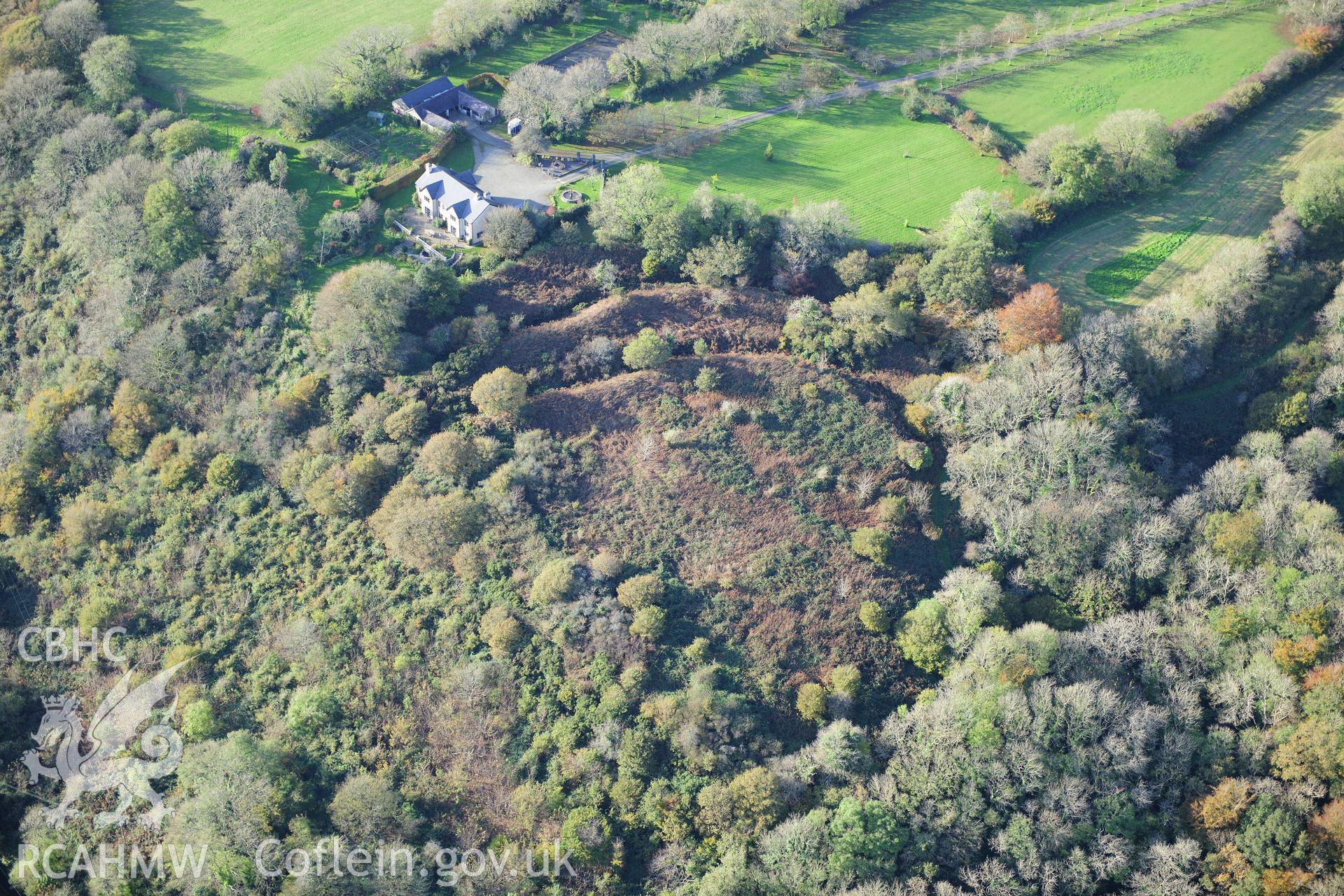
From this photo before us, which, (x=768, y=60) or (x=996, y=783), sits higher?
(x=768, y=60)

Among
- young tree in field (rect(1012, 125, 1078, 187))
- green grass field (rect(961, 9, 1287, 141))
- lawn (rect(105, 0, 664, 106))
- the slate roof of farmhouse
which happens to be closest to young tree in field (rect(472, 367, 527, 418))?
the slate roof of farmhouse

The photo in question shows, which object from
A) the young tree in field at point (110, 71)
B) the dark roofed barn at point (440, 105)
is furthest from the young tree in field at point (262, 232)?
the young tree in field at point (110, 71)

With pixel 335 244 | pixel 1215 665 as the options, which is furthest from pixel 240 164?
pixel 1215 665

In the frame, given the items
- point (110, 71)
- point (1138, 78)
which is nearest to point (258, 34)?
point (110, 71)

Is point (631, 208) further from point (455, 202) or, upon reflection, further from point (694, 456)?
point (694, 456)

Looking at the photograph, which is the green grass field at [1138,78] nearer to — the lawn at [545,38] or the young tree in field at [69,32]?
the lawn at [545,38]

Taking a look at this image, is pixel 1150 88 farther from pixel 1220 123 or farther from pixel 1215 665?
pixel 1215 665

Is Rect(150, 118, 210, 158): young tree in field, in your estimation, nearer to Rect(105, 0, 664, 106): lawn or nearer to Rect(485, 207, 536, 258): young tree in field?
Rect(105, 0, 664, 106): lawn
